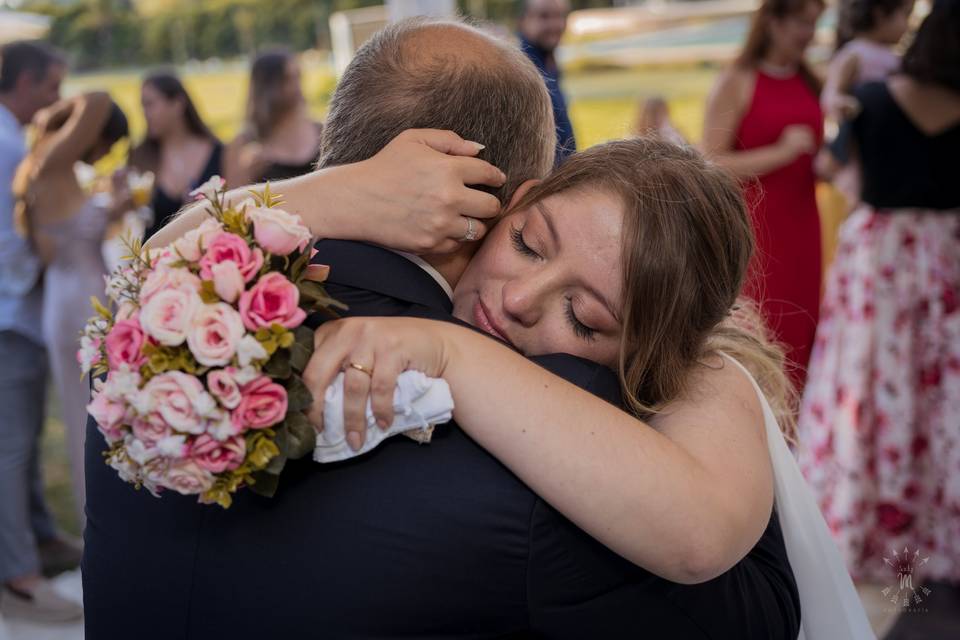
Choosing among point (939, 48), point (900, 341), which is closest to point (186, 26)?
point (939, 48)

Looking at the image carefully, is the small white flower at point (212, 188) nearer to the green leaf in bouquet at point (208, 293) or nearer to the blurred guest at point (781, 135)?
the green leaf in bouquet at point (208, 293)

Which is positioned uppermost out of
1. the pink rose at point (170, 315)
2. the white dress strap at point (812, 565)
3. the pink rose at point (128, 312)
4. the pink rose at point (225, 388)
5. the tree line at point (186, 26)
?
the pink rose at point (170, 315)

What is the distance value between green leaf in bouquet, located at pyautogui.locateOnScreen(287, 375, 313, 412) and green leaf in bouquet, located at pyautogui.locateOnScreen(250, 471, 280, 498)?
9 centimetres

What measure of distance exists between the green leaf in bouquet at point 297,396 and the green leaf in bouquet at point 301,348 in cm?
2

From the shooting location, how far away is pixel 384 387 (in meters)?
1.30

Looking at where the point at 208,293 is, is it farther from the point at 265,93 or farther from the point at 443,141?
the point at 265,93

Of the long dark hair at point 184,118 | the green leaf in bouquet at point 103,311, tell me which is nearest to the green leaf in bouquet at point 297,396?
the green leaf in bouquet at point 103,311

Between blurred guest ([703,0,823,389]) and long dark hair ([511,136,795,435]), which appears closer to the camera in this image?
long dark hair ([511,136,795,435])

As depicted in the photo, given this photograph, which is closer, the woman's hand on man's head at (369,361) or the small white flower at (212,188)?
the woman's hand on man's head at (369,361)

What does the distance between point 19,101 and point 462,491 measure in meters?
4.47

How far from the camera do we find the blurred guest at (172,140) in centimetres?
582

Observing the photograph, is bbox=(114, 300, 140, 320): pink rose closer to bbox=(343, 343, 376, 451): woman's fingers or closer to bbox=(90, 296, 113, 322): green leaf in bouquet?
bbox=(90, 296, 113, 322): green leaf in bouquet

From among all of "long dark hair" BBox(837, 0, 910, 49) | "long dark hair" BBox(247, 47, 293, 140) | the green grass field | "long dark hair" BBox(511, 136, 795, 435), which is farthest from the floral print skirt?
the green grass field

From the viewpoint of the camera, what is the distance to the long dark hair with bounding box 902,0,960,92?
4.11 metres
